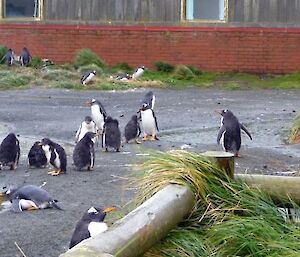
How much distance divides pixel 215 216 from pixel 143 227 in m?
Answer: 0.93

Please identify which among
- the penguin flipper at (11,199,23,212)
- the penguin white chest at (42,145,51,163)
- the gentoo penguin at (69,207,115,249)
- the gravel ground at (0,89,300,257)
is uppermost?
the gentoo penguin at (69,207,115,249)

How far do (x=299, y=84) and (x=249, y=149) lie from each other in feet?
34.4

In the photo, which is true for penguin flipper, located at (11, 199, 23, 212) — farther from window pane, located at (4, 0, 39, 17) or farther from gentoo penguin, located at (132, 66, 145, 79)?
window pane, located at (4, 0, 39, 17)

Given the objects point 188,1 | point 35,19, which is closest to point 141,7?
point 188,1

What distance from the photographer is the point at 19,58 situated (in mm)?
23172

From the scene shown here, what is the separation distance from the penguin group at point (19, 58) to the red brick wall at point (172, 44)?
1396mm

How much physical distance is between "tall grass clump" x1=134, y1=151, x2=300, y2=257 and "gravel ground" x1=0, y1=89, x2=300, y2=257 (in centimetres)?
132

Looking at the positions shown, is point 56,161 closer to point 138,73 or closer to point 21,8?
point 138,73

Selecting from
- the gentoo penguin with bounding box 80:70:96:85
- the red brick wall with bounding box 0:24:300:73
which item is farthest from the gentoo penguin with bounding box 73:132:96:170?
the red brick wall with bounding box 0:24:300:73

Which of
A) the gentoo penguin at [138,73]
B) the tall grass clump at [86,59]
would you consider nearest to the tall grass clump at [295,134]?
the gentoo penguin at [138,73]

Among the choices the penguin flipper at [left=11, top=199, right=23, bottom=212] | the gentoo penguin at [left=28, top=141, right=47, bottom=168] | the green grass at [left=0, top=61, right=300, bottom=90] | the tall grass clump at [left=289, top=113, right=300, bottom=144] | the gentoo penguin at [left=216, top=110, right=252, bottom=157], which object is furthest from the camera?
the green grass at [left=0, top=61, right=300, bottom=90]

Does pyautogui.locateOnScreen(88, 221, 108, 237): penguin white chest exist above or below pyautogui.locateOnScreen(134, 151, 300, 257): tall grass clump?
below

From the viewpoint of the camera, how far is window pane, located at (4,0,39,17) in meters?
25.1

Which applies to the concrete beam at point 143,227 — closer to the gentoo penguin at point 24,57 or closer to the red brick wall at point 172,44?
the gentoo penguin at point 24,57
